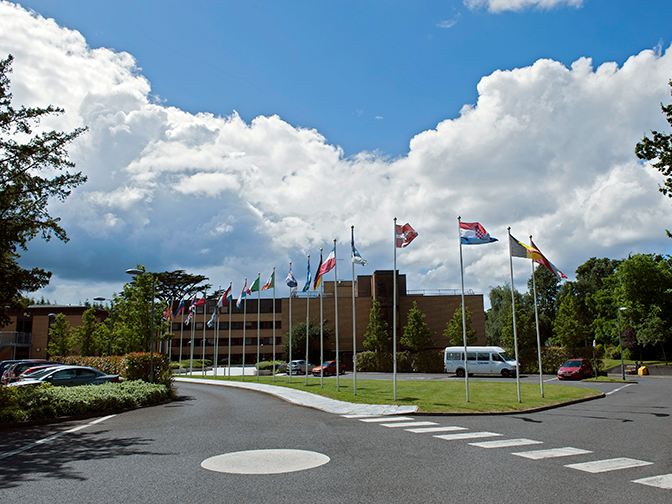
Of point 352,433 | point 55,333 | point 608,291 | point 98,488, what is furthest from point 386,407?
point 608,291

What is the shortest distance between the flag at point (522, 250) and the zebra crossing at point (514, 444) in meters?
8.29

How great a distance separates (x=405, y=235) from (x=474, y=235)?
9.21 feet

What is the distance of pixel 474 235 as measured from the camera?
18.8 meters

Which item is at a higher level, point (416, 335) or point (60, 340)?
point (60, 340)

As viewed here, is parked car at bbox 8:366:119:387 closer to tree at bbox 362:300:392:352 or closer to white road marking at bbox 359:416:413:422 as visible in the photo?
white road marking at bbox 359:416:413:422

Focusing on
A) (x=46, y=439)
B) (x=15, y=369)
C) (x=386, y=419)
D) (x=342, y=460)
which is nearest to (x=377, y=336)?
(x=15, y=369)

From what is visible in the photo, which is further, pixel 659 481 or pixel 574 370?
pixel 574 370

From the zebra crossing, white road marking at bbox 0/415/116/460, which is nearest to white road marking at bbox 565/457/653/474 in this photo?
the zebra crossing

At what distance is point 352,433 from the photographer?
11727mm

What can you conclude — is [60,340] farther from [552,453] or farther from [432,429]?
[552,453]

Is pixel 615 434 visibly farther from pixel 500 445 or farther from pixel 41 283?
pixel 41 283

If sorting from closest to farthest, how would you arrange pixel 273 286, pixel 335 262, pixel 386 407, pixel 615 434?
pixel 615 434, pixel 386 407, pixel 335 262, pixel 273 286

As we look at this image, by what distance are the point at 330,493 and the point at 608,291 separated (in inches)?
2633

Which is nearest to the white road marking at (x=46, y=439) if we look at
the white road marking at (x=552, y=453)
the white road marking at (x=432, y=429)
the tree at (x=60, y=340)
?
the white road marking at (x=432, y=429)
